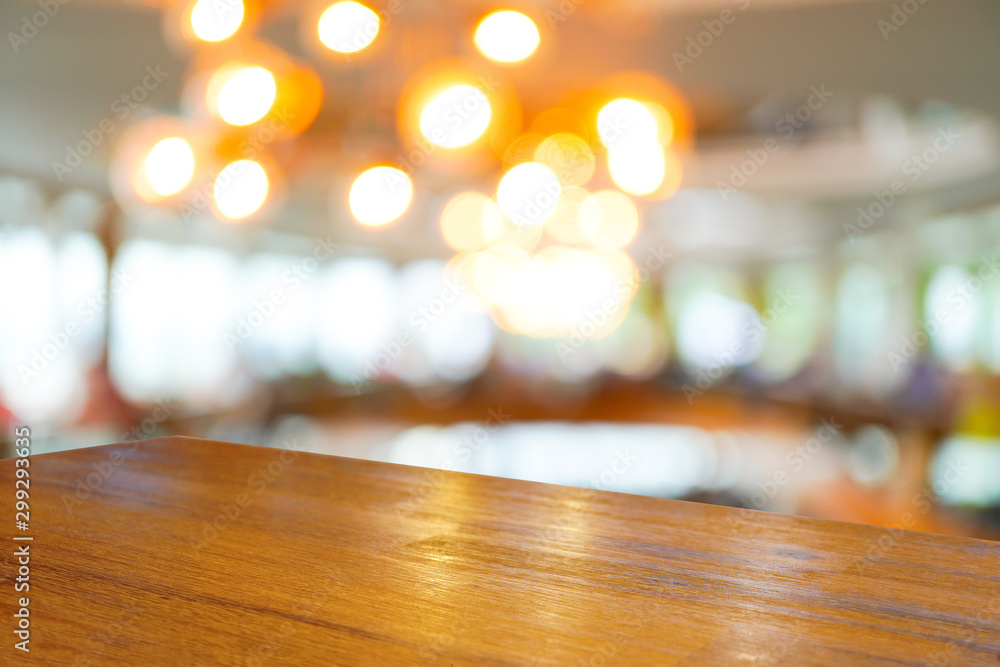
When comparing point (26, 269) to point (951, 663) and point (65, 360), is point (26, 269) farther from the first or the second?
point (951, 663)

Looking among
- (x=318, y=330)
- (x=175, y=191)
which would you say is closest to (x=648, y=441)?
(x=175, y=191)

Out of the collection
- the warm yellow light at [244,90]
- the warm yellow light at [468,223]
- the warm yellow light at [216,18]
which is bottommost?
the warm yellow light at [468,223]

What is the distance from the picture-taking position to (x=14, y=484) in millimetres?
756

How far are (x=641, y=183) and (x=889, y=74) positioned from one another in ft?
8.30
